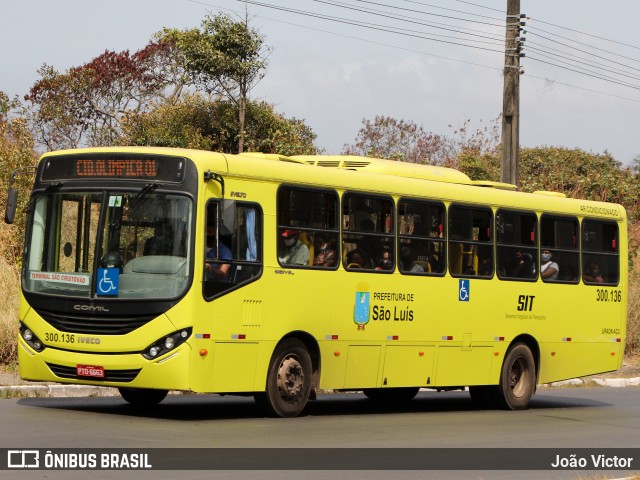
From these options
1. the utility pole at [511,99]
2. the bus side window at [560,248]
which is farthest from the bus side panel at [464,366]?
the utility pole at [511,99]

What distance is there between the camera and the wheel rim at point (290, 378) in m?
15.2

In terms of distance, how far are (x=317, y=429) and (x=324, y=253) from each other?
8.38 ft

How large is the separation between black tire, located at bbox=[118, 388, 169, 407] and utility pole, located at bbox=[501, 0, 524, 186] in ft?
40.2

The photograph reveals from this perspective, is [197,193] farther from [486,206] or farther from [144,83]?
[144,83]

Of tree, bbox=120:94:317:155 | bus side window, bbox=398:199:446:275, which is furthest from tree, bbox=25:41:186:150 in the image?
bus side window, bbox=398:199:446:275

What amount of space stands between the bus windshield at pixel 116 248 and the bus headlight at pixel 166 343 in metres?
0.41

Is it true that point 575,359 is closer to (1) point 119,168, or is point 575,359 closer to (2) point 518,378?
(2) point 518,378

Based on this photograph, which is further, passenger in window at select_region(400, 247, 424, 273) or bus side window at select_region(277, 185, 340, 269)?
passenger in window at select_region(400, 247, 424, 273)

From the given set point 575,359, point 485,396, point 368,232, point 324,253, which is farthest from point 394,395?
point 324,253

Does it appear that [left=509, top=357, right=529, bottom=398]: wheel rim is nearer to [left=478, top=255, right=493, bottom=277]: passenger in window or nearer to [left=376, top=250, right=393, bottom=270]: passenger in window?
[left=478, top=255, right=493, bottom=277]: passenger in window

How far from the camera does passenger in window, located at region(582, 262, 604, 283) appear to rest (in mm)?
20547

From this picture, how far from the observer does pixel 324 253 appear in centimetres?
1598

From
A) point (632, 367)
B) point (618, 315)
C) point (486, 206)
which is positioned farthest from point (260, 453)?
point (632, 367)

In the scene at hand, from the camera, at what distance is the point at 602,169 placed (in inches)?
2055
